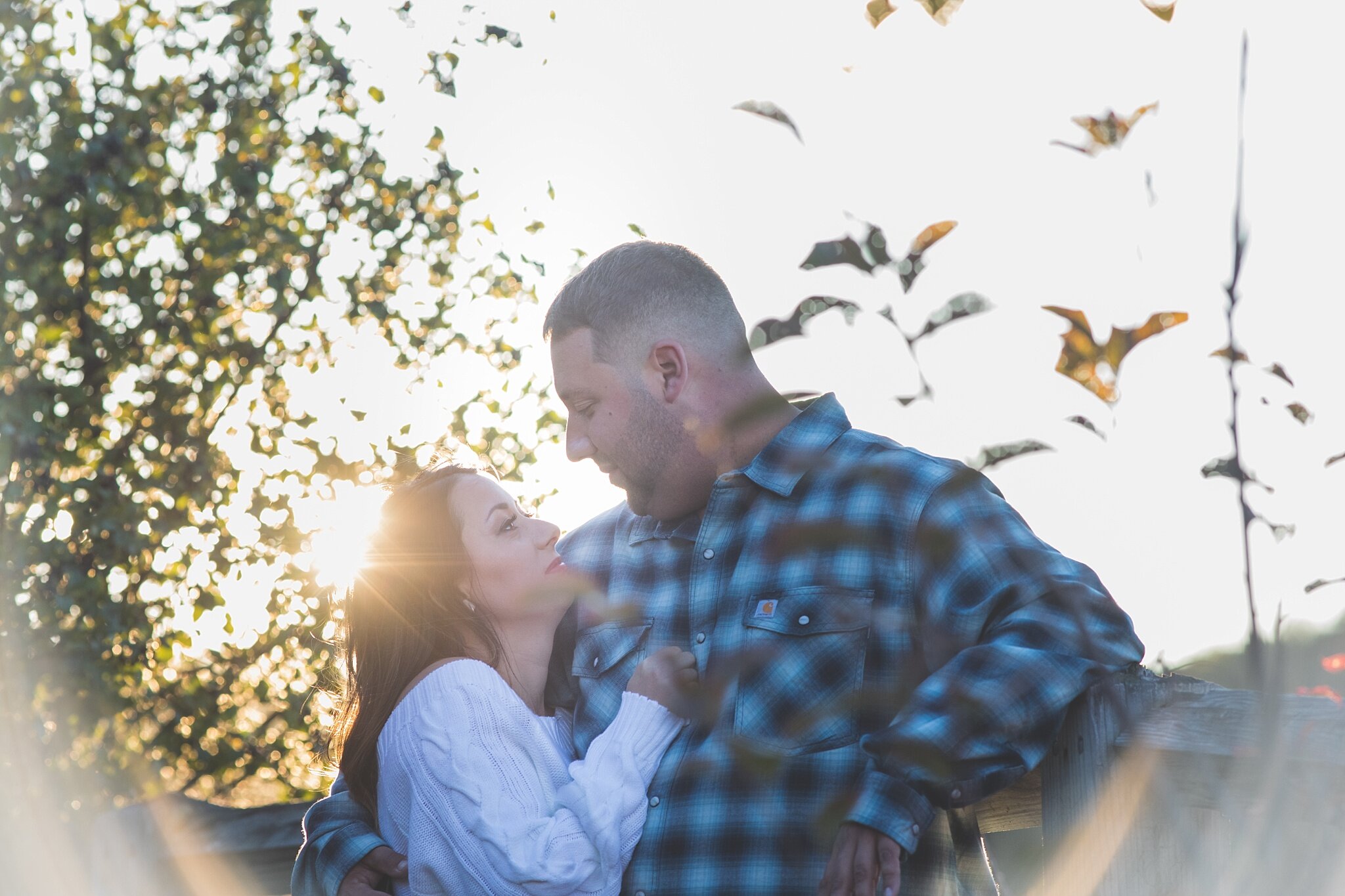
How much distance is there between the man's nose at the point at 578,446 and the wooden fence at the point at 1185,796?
123 cm

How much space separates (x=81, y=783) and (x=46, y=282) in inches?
93.7

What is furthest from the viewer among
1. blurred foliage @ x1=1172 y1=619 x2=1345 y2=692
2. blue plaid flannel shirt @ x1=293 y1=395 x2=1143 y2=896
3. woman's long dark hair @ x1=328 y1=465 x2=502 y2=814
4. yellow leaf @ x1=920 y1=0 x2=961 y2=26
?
woman's long dark hair @ x1=328 y1=465 x2=502 y2=814

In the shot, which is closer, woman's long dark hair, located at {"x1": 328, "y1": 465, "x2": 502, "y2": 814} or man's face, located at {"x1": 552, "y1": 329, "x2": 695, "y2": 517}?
woman's long dark hair, located at {"x1": 328, "y1": 465, "x2": 502, "y2": 814}

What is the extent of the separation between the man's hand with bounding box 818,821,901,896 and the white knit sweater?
612 mm

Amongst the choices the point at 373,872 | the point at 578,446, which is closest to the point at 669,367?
the point at 578,446

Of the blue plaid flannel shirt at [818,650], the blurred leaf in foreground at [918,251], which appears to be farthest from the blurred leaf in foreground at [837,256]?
the blue plaid flannel shirt at [818,650]

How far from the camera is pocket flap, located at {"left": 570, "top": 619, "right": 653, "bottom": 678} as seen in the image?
276 centimetres

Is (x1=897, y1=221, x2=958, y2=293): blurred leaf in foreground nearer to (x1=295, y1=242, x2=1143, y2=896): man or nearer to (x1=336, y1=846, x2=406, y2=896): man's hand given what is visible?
(x1=295, y1=242, x2=1143, y2=896): man

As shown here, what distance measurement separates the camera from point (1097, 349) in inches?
33.0

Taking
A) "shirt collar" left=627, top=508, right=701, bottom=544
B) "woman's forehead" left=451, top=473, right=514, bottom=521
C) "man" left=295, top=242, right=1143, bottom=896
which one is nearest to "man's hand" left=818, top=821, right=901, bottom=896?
"man" left=295, top=242, right=1143, bottom=896

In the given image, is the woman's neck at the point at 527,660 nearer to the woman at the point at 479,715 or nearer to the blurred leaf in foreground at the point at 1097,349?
the woman at the point at 479,715

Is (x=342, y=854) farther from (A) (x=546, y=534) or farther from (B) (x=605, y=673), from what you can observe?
(A) (x=546, y=534)

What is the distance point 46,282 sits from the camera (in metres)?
5.79

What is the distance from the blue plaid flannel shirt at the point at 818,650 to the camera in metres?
1.84
